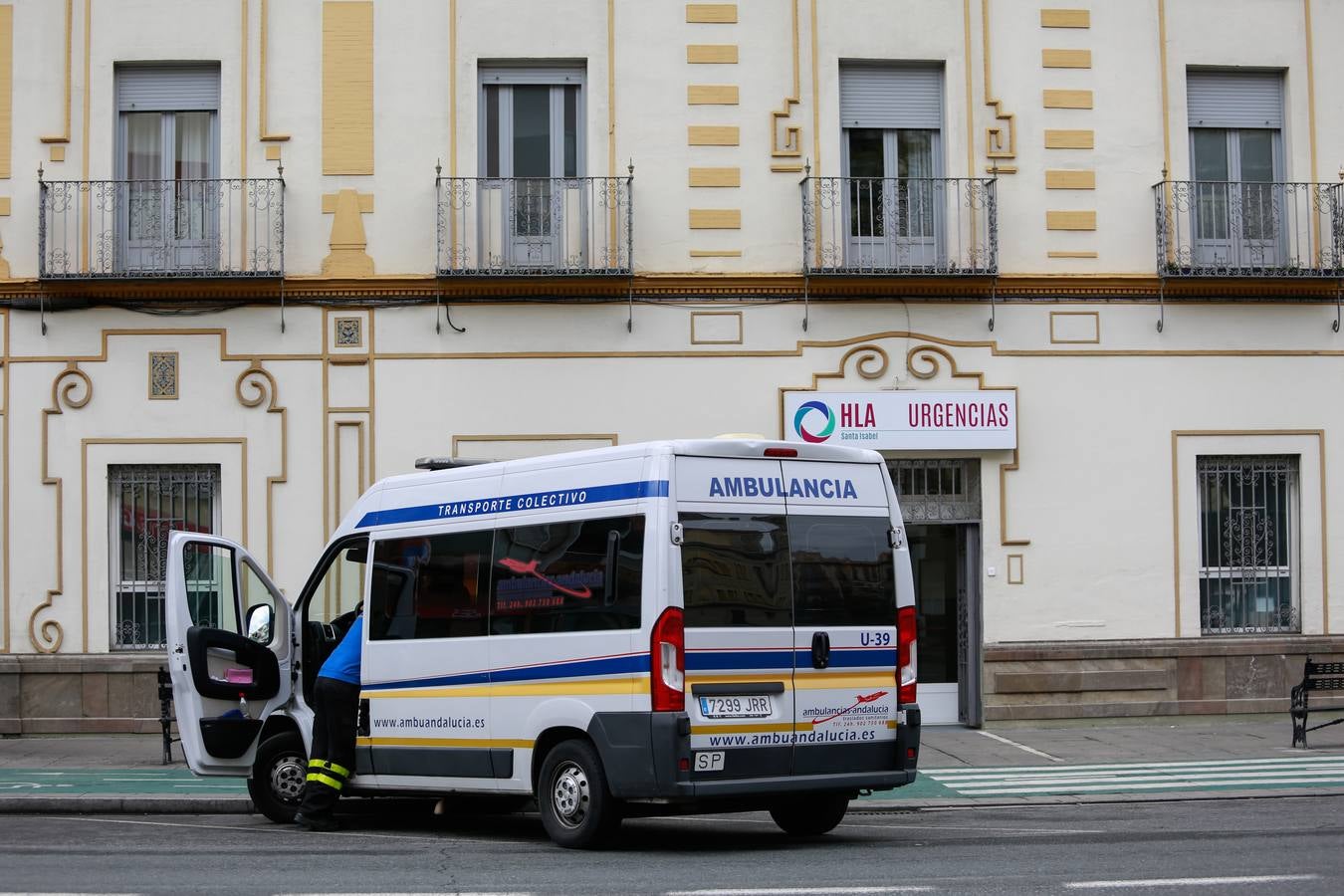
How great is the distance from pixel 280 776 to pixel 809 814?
385 cm

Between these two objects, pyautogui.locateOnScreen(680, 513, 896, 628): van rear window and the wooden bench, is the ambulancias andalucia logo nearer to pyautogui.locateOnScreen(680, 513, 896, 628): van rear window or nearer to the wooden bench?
the wooden bench

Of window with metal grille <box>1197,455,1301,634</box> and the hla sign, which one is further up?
the hla sign

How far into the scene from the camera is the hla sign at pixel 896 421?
18.2 m

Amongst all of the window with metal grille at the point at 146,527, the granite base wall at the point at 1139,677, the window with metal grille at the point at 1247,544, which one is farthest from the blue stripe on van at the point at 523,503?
the window with metal grille at the point at 1247,544

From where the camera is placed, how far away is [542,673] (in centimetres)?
1050

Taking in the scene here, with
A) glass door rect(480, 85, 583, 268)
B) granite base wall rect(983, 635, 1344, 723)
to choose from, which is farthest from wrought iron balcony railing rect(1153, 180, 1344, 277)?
glass door rect(480, 85, 583, 268)

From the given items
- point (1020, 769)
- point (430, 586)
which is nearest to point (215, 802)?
point (430, 586)

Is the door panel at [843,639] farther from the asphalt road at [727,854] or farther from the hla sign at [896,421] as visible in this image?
the hla sign at [896,421]

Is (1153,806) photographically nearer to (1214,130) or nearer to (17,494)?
(1214,130)

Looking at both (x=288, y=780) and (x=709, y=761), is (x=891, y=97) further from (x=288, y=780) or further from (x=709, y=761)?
(x=709, y=761)

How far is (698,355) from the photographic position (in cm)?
1844

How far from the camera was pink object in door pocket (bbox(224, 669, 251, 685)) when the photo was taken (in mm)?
12266

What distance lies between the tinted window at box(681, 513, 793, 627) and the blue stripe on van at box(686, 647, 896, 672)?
0.17 metres

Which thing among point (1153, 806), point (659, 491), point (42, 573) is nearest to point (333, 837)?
point (659, 491)
